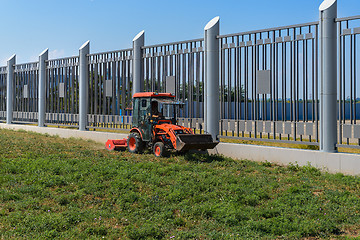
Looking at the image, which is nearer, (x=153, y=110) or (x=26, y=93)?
(x=153, y=110)

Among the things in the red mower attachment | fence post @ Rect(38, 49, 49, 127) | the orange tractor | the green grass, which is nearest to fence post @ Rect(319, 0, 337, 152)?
the green grass

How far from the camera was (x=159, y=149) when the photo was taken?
13.2 m

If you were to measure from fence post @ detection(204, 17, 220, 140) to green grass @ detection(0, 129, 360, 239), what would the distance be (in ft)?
9.50

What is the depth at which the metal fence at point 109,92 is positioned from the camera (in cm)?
1827

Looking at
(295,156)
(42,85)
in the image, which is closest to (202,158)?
(295,156)

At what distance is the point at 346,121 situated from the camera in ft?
38.0

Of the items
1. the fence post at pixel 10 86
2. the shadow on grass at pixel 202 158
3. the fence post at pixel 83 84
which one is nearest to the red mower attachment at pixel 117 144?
the shadow on grass at pixel 202 158

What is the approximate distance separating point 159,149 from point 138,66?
5.56 m

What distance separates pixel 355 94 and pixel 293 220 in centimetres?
610

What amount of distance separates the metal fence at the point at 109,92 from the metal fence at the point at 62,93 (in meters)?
1.75

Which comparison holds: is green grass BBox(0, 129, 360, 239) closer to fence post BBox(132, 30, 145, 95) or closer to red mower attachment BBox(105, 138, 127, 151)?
red mower attachment BBox(105, 138, 127, 151)

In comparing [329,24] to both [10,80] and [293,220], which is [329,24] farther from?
[10,80]

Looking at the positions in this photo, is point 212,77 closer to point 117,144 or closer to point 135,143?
point 135,143

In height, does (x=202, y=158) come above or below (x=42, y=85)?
below
